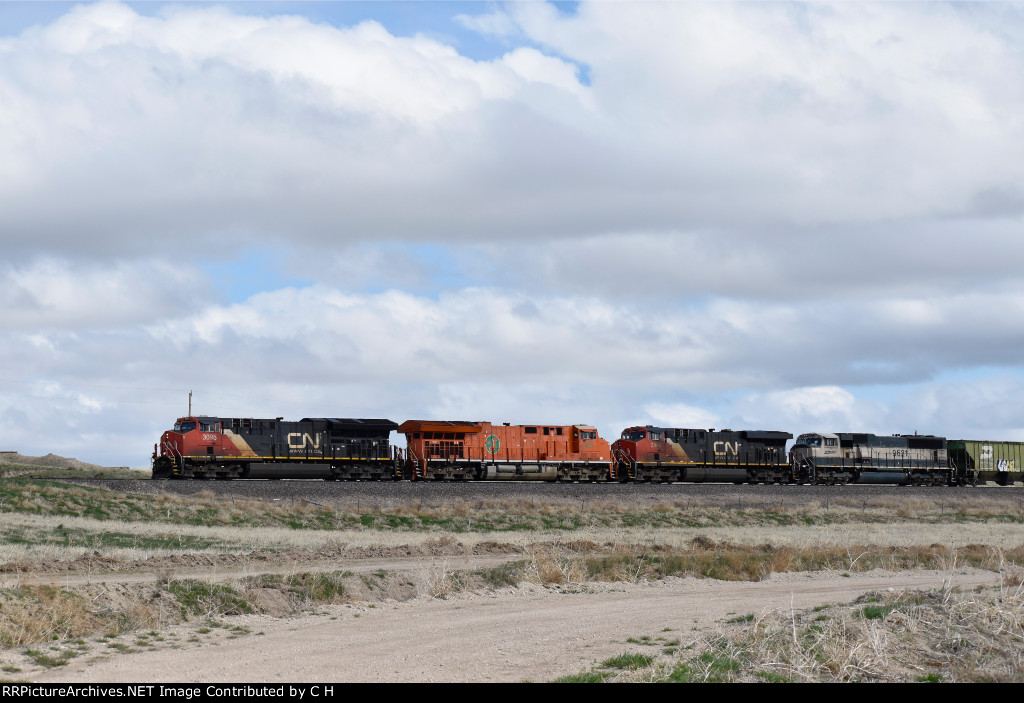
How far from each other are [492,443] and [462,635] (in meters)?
44.1

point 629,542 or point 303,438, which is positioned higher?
point 303,438

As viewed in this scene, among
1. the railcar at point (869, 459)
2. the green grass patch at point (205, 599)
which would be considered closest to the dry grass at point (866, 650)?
the green grass patch at point (205, 599)

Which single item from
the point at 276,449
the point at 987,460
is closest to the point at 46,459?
the point at 276,449

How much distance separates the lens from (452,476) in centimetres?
5925

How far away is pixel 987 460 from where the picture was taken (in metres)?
76.5

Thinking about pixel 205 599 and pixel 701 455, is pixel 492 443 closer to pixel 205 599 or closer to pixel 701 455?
pixel 701 455

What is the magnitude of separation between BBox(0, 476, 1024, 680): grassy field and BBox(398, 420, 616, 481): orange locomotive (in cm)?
1288

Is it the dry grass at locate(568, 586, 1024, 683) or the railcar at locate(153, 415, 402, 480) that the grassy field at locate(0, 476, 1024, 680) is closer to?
the dry grass at locate(568, 586, 1024, 683)

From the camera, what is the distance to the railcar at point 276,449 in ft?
181

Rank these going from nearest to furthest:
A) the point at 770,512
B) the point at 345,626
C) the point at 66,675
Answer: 1. the point at 66,675
2. the point at 345,626
3. the point at 770,512

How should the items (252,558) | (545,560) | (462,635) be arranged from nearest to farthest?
(462,635), (252,558), (545,560)
